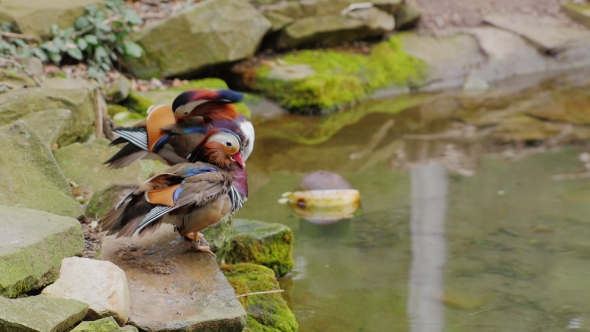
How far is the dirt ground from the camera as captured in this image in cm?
876

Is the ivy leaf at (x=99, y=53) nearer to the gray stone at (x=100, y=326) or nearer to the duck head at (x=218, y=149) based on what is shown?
the duck head at (x=218, y=149)

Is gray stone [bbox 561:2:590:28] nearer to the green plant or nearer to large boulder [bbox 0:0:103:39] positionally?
the green plant

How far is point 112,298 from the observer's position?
2.21 metres

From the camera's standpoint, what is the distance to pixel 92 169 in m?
3.69

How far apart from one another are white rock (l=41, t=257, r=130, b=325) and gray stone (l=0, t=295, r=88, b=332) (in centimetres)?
8

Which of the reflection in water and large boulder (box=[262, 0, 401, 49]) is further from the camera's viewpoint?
large boulder (box=[262, 0, 401, 49])

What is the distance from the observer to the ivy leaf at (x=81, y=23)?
598 cm

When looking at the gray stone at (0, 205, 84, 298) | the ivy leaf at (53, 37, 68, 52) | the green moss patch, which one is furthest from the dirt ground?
the gray stone at (0, 205, 84, 298)

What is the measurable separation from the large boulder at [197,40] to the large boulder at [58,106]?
7.30 ft

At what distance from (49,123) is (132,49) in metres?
2.76

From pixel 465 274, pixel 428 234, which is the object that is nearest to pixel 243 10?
pixel 428 234

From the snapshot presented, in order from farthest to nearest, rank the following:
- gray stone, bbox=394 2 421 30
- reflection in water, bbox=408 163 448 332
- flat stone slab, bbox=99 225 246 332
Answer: gray stone, bbox=394 2 421 30
reflection in water, bbox=408 163 448 332
flat stone slab, bbox=99 225 246 332

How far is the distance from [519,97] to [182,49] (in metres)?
3.70

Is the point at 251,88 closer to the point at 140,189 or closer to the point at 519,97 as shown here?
the point at 519,97
